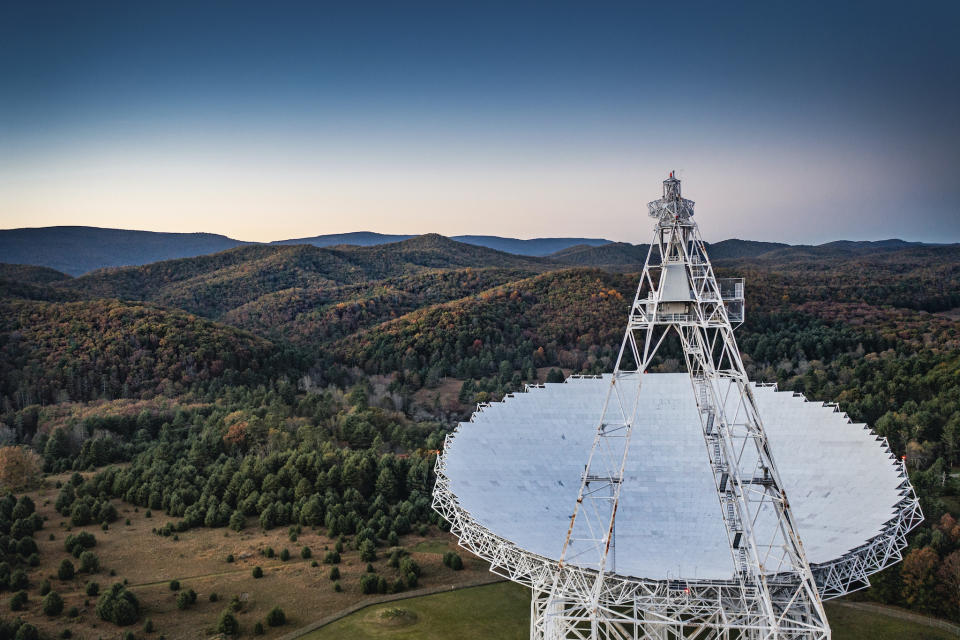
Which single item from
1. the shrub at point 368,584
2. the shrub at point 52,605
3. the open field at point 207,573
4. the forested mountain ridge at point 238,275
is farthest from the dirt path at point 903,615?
the forested mountain ridge at point 238,275

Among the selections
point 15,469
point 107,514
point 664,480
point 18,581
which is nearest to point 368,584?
point 664,480

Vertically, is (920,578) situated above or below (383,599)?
above

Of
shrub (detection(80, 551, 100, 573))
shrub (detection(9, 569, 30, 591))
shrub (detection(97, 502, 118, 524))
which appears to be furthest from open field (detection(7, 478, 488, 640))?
shrub (detection(97, 502, 118, 524))

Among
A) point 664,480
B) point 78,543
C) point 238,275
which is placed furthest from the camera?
point 238,275

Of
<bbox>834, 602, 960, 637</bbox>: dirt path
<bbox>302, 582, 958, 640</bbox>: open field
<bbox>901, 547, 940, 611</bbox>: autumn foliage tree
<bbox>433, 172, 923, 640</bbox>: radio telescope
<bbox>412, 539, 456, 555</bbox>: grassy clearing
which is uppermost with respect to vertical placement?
<bbox>433, 172, 923, 640</bbox>: radio telescope

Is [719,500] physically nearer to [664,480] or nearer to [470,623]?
[664,480]

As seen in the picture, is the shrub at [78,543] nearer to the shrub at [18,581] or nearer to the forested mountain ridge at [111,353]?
the shrub at [18,581]

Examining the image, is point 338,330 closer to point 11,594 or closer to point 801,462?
point 11,594

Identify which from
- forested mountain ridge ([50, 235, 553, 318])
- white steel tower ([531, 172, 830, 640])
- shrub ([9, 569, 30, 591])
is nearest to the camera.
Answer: white steel tower ([531, 172, 830, 640])

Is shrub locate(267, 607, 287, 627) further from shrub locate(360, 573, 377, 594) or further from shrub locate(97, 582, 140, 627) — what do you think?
shrub locate(97, 582, 140, 627)
